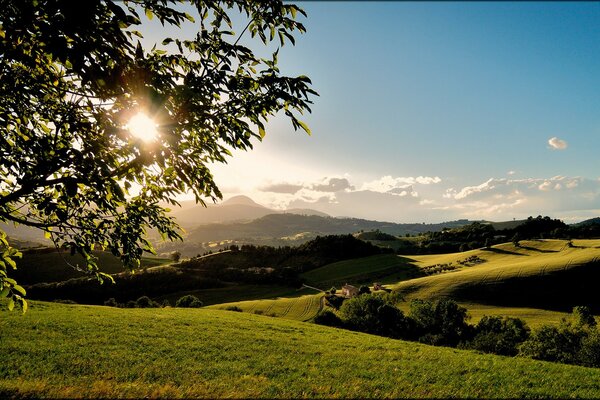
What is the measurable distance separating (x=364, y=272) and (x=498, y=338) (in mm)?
103055

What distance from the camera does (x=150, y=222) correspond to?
1141 centimetres

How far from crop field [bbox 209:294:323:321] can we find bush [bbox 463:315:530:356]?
142ft

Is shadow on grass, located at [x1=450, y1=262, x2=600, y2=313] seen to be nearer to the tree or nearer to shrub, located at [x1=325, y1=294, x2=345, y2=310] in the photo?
shrub, located at [x1=325, y1=294, x2=345, y2=310]

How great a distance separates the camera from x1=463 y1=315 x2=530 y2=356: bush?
190ft

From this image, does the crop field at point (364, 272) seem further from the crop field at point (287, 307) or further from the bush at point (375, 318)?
the bush at point (375, 318)

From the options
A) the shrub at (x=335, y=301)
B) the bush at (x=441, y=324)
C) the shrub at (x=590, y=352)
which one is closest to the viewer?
the shrub at (x=590, y=352)

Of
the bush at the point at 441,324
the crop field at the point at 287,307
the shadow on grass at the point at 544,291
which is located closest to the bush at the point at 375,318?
the bush at the point at 441,324

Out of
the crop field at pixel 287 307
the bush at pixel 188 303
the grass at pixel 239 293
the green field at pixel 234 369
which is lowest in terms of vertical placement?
the grass at pixel 239 293

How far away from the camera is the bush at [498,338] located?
5776cm

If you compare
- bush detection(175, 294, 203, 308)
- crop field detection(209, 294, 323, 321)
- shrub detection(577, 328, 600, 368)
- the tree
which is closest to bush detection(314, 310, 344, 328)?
crop field detection(209, 294, 323, 321)

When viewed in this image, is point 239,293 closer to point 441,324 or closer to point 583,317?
point 441,324

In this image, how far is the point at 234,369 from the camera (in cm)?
1861

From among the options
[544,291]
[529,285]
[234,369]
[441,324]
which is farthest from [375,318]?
[544,291]

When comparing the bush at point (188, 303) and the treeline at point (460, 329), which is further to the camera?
the bush at point (188, 303)
